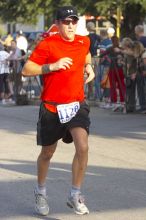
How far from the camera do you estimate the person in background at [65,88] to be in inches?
250

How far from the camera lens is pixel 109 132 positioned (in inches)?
495

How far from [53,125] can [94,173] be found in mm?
2457

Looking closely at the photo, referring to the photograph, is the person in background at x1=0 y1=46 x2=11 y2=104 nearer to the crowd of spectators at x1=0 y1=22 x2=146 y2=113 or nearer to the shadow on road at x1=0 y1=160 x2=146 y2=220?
the crowd of spectators at x1=0 y1=22 x2=146 y2=113

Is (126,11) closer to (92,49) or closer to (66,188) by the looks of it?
(92,49)

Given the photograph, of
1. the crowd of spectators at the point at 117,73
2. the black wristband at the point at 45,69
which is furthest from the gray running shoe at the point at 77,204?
the crowd of spectators at the point at 117,73

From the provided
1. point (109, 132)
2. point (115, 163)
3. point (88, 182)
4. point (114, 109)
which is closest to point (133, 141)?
point (109, 132)

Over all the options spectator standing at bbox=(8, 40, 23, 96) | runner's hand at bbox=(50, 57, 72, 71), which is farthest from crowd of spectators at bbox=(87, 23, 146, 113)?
runner's hand at bbox=(50, 57, 72, 71)

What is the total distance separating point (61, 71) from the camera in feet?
20.7

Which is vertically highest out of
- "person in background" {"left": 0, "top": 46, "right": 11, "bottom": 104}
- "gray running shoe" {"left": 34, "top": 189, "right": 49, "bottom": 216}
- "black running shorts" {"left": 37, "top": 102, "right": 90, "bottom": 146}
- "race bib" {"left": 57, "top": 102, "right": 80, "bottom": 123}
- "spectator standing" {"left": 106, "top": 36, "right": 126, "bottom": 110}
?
"race bib" {"left": 57, "top": 102, "right": 80, "bottom": 123}

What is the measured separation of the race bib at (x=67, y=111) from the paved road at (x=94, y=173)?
0.95 meters

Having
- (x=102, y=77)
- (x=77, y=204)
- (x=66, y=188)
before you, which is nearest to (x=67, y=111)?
(x=77, y=204)

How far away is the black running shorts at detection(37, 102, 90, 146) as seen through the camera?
6434mm

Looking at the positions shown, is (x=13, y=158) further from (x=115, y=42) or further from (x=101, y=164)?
(x=115, y=42)

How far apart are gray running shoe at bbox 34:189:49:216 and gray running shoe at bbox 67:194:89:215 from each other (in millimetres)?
239
